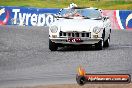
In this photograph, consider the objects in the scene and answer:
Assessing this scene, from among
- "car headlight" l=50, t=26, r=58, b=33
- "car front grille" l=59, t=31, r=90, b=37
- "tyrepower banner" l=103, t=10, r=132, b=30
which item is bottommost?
"tyrepower banner" l=103, t=10, r=132, b=30

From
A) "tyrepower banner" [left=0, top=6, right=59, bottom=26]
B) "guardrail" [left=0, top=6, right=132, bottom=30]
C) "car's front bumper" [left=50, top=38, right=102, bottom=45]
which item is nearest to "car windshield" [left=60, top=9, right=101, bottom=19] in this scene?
"car's front bumper" [left=50, top=38, right=102, bottom=45]

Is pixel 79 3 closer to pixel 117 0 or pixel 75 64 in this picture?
pixel 117 0

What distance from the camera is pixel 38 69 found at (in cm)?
1376

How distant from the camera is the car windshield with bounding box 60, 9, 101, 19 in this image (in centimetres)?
1988

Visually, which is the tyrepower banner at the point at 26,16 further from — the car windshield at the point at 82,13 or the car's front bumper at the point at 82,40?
the car's front bumper at the point at 82,40

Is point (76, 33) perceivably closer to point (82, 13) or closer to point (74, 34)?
point (74, 34)

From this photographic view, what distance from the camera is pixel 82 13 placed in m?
20.1

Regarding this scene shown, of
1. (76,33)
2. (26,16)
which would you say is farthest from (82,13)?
(26,16)

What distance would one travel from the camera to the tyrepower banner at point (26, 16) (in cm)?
3745

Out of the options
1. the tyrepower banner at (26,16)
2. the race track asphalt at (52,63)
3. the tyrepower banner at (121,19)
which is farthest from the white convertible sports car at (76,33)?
the tyrepower banner at (26,16)

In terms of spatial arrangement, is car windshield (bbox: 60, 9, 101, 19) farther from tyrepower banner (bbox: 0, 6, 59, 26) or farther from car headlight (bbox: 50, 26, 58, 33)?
tyrepower banner (bbox: 0, 6, 59, 26)

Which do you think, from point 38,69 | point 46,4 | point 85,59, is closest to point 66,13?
point 85,59

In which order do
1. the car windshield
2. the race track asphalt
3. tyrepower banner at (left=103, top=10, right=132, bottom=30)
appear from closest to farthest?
the race track asphalt, the car windshield, tyrepower banner at (left=103, top=10, right=132, bottom=30)

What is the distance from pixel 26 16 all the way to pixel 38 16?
88cm
